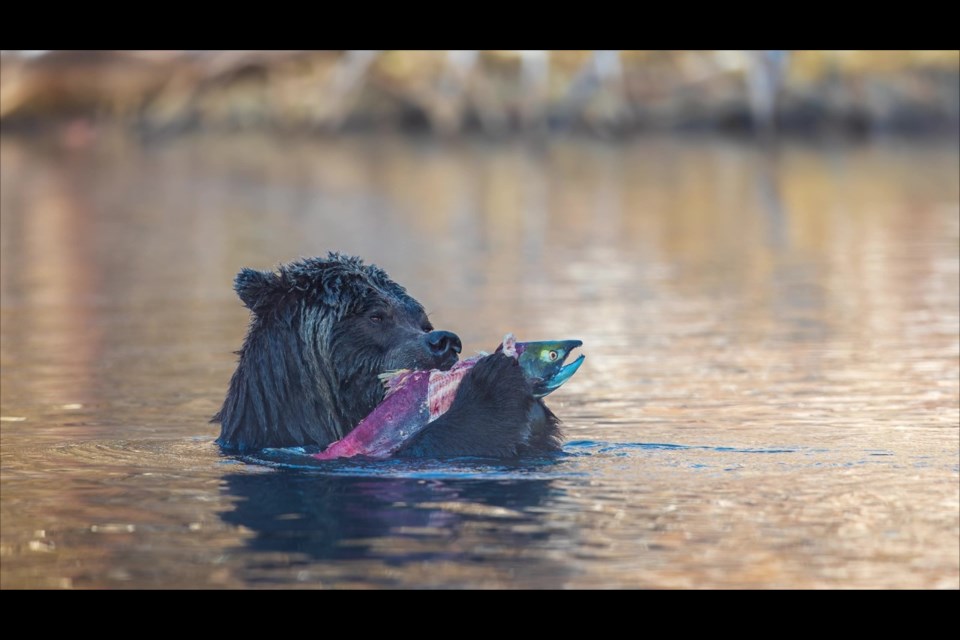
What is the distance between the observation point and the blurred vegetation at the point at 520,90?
4531 cm

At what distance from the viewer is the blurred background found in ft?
26.1

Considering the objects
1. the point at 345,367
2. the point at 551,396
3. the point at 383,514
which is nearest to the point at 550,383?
the point at 345,367

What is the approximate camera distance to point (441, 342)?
30.9ft

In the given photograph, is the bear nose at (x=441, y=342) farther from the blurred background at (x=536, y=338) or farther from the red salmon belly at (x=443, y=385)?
the blurred background at (x=536, y=338)

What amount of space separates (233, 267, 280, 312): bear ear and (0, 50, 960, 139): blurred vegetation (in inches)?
1383

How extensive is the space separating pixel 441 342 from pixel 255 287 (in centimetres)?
101

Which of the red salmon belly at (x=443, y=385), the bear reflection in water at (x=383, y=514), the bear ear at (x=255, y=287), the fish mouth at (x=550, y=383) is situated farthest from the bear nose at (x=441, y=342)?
the bear ear at (x=255, y=287)

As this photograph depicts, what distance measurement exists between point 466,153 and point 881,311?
82.6ft

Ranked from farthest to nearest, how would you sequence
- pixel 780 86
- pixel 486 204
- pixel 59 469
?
1. pixel 780 86
2. pixel 486 204
3. pixel 59 469

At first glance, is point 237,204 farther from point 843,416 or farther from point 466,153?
point 843,416

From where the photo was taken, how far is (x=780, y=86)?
45219 mm

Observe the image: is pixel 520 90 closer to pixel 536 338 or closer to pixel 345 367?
pixel 536 338
